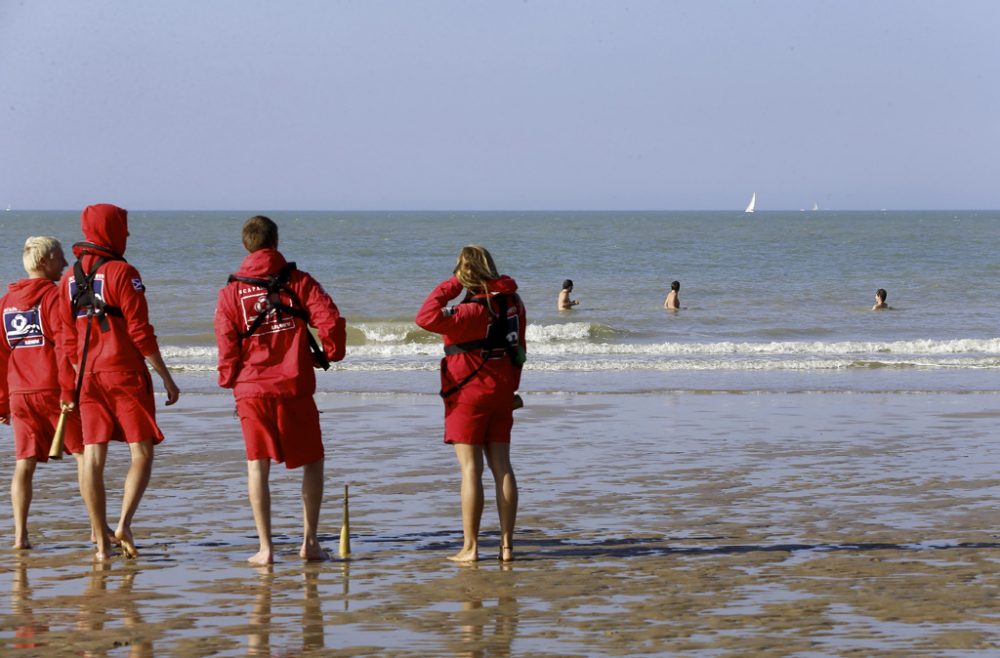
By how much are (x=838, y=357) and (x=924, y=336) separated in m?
6.33

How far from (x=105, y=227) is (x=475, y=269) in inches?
66.7

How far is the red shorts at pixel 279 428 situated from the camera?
244 inches

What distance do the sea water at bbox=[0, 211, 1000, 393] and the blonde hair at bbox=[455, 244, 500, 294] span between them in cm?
859

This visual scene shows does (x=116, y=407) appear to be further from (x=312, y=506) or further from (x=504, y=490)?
(x=504, y=490)

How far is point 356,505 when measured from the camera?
806 cm

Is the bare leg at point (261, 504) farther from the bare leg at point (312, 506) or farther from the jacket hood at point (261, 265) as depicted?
the jacket hood at point (261, 265)

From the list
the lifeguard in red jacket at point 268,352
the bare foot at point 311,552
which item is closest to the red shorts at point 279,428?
the lifeguard in red jacket at point 268,352

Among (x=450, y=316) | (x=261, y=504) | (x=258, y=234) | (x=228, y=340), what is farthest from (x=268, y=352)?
(x=450, y=316)

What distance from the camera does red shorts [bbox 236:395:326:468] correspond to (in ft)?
20.3

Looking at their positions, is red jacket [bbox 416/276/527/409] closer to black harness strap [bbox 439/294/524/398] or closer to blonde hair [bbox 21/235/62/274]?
black harness strap [bbox 439/294/524/398]

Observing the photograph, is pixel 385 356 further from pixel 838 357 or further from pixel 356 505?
pixel 356 505

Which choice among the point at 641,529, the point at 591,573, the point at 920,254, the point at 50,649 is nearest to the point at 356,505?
the point at 641,529

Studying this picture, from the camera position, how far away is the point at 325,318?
19.9 ft

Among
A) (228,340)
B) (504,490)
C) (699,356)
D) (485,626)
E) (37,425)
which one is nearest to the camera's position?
(485,626)
